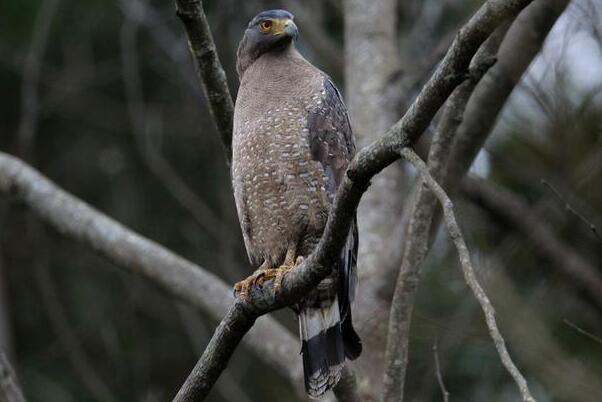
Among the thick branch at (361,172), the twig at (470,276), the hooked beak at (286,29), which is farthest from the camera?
the hooked beak at (286,29)

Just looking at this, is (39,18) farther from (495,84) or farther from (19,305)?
(495,84)

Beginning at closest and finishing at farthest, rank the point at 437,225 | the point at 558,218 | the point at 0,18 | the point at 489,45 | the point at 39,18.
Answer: the point at 489,45
the point at 437,225
the point at 558,218
the point at 39,18
the point at 0,18

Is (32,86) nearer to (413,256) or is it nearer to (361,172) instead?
(413,256)

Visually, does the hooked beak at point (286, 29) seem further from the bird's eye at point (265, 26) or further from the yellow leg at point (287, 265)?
the yellow leg at point (287, 265)

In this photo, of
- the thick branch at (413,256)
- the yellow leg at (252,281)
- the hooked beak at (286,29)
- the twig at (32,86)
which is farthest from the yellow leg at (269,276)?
the twig at (32,86)

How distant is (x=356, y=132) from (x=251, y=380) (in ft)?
11.0

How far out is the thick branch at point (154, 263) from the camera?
5.69 meters

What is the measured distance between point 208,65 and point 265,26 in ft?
2.62

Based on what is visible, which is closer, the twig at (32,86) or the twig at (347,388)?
the twig at (347,388)

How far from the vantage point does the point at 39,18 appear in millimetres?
8578

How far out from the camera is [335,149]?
4.78m

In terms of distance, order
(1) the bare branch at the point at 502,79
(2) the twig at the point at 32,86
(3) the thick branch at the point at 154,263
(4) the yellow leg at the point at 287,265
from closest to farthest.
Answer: (4) the yellow leg at the point at 287,265
(1) the bare branch at the point at 502,79
(3) the thick branch at the point at 154,263
(2) the twig at the point at 32,86

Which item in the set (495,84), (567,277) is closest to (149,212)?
(567,277)

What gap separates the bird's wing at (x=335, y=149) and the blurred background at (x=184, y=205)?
1381mm
